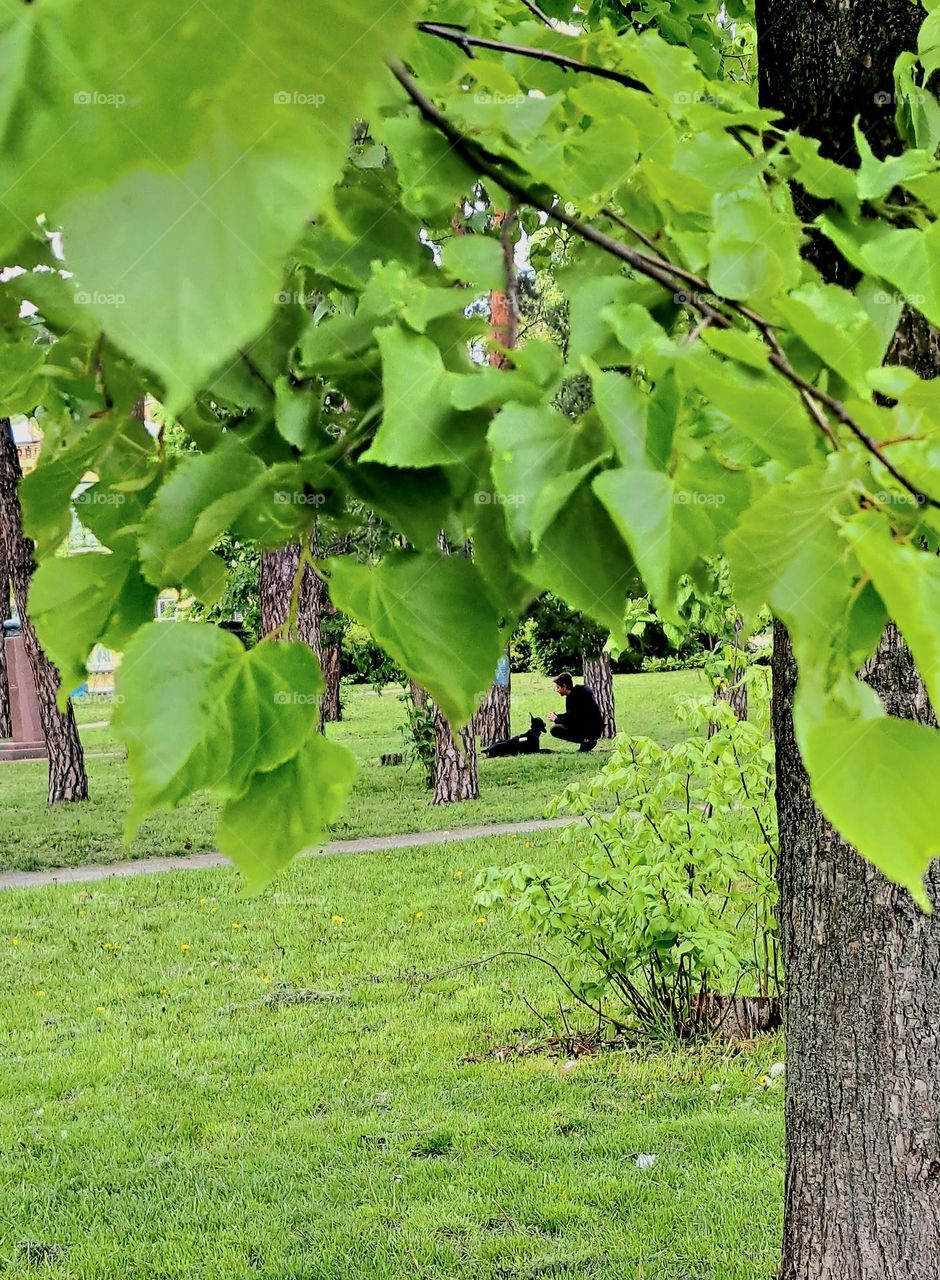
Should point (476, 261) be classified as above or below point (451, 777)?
above

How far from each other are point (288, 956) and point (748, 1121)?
3963 mm

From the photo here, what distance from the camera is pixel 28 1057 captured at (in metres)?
6.78

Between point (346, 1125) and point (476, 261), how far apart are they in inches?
208

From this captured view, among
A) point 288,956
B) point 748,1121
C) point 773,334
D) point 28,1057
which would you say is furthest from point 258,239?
point 288,956

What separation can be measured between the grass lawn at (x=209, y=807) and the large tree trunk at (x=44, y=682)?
0.33 meters

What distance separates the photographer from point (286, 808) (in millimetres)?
1131

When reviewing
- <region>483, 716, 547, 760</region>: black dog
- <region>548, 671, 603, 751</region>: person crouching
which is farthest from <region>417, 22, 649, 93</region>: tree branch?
<region>548, 671, 603, 751</region>: person crouching

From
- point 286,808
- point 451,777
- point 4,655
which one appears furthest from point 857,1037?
point 4,655

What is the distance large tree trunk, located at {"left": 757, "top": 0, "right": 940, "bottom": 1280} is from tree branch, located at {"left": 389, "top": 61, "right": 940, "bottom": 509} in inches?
71.1

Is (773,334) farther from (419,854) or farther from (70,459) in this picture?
(419,854)

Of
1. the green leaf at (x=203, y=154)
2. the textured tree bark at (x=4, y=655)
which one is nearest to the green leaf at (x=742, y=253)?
the green leaf at (x=203, y=154)

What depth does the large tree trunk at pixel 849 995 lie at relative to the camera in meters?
2.86

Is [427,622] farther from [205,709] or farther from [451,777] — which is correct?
[451,777]

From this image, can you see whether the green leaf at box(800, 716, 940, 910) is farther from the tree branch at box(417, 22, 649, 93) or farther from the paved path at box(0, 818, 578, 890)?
the paved path at box(0, 818, 578, 890)
